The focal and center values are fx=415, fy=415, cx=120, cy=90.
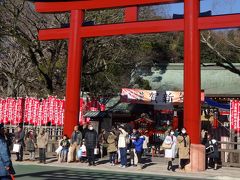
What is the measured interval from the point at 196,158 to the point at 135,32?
6407mm

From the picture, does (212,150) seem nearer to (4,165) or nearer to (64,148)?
(64,148)

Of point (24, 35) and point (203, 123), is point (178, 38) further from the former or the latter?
point (24, 35)

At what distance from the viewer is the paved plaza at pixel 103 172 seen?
48.2ft

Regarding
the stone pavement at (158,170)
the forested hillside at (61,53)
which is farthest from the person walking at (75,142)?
the forested hillside at (61,53)

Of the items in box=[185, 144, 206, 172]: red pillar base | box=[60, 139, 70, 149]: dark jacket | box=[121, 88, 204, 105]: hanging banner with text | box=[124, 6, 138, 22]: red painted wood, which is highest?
box=[124, 6, 138, 22]: red painted wood

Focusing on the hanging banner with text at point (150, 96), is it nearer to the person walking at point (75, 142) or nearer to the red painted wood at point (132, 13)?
the red painted wood at point (132, 13)

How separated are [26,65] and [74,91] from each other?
12.9 metres

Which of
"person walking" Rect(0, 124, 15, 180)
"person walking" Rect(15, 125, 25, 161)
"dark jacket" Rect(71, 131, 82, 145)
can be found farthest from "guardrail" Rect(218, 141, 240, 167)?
"person walking" Rect(0, 124, 15, 180)

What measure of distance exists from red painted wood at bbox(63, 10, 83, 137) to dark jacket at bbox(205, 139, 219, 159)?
6320mm

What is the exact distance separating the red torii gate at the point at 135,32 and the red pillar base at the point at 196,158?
0.35 metres

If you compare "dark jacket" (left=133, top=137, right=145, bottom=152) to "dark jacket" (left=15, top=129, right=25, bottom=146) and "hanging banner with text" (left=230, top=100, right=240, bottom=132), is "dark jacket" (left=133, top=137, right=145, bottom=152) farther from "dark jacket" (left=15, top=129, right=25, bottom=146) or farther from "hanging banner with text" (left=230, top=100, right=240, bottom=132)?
"dark jacket" (left=15, top=129, right=25, bottom=146)

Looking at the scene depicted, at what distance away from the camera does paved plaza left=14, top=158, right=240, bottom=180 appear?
48.2ft

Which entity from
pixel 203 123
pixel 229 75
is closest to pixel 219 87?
pixel 229 75

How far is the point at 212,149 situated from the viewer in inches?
719
